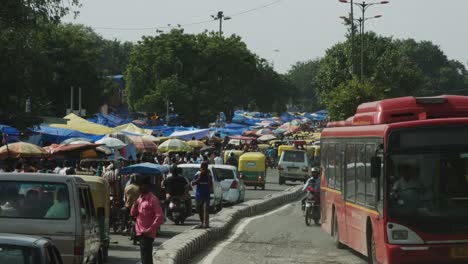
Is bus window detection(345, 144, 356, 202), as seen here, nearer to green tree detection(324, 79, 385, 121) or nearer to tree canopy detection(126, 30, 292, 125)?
green tree detection(324, 79, 385, 121)

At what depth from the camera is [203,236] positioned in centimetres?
2089

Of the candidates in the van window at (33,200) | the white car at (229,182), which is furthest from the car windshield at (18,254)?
the white car at (229,182)

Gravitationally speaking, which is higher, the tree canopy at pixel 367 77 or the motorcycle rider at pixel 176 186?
the tree canopy at pixel 367 77

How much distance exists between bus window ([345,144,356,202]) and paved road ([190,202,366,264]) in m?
1.28

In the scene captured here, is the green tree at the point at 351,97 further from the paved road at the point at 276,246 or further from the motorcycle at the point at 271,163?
the paved road at the point at 276,246

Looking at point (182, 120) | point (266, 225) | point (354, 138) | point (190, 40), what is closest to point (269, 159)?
point (182, 120)

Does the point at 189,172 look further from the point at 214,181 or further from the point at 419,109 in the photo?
the point at 419,109

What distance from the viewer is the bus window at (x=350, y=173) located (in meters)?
18.0

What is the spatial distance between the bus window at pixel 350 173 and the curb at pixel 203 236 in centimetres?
316

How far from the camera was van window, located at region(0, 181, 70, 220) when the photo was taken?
1302cm

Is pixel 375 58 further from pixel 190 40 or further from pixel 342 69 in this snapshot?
pixel 190 40

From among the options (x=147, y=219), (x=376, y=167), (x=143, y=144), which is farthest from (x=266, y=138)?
(x=376, y=167)

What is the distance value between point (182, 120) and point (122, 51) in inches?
3410

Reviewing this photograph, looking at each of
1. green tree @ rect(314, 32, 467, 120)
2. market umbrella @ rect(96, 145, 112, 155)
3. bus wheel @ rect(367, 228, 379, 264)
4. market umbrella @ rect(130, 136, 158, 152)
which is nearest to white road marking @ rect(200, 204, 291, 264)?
bus wheel @ rect(367, 228, 379, 264)
